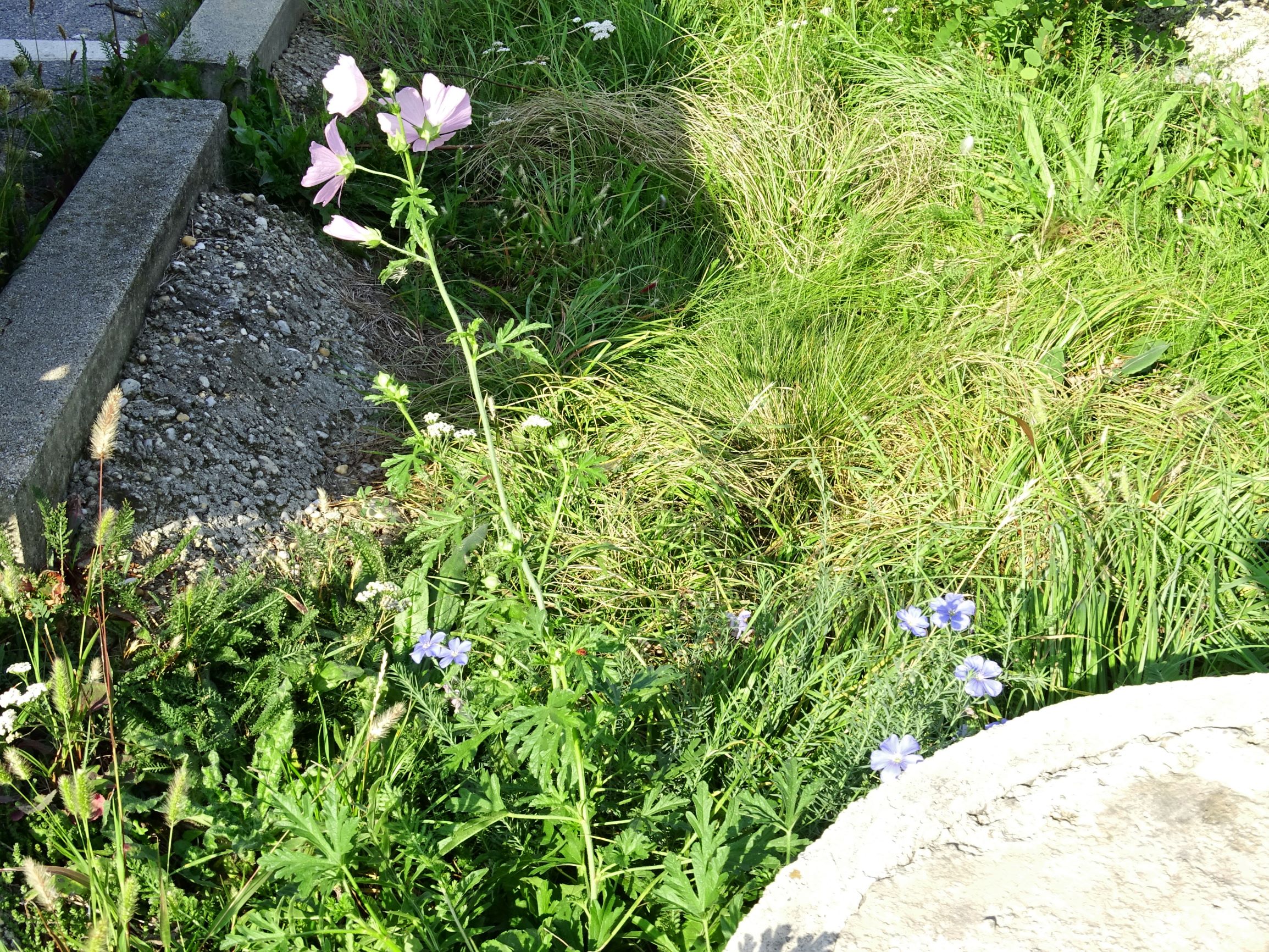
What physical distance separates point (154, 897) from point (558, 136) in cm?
292

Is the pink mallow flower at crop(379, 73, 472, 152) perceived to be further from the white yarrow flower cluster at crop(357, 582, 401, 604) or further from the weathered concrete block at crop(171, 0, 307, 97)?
the weathered concrete block at crop(171, 0, 307, 97)

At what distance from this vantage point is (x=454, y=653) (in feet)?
6.23

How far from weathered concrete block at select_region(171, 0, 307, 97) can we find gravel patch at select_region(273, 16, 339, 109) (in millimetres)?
41

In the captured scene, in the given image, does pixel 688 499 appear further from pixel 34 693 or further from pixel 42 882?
pixel 42 882

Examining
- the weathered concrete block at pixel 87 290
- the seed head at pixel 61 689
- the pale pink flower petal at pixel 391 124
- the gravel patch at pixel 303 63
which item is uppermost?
the pale pink flower petal at pixel 391 124

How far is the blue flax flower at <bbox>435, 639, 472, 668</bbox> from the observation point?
1.88m

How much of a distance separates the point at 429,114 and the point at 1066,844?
53.7 inches

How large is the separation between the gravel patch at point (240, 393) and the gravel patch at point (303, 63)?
0.84 meters

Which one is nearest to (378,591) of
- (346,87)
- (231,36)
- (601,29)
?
(346,87)

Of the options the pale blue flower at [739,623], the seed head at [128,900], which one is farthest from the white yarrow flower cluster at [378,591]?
the seed head at [128,900]

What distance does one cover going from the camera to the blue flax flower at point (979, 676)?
1.78 metres

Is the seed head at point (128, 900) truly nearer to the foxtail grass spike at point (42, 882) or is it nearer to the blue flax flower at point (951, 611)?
the foxtail grass spike at point (42, 882)

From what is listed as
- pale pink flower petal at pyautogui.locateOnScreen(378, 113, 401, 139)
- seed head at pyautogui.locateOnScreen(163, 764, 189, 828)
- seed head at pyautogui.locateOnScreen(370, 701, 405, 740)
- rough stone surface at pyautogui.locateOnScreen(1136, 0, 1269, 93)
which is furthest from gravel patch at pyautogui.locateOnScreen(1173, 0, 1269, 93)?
seed head at pyautogui.locateOnScreen(163, 764, 189, 828)

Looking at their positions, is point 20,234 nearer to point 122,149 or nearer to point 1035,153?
point 122,149
